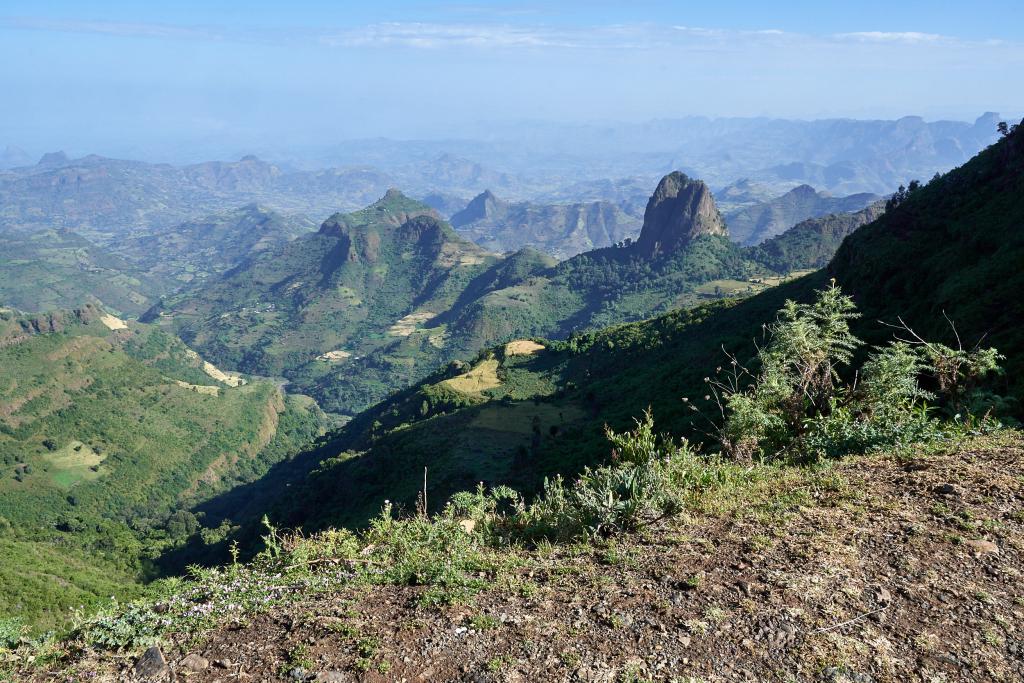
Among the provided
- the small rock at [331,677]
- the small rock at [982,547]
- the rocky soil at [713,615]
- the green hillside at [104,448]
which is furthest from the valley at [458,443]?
the small rock at [982,547]

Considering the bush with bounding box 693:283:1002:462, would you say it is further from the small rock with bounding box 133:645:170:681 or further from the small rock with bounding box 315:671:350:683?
the small rock with bounding box 133:645:170:681

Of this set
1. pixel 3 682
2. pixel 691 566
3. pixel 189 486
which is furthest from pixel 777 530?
pixel 189 486

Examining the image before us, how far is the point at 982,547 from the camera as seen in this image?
762 centimetres

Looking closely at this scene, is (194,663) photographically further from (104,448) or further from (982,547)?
Result: (104,448)

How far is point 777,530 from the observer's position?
8.30 metres

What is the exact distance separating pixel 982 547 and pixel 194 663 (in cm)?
957

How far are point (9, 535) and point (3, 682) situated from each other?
95155 mm

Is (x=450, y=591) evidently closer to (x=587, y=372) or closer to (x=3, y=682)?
(x=3, y=682)

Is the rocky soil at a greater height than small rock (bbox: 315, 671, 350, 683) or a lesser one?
greater

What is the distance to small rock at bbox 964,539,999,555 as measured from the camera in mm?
7535

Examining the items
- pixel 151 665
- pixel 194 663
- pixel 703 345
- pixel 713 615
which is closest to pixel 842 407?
pixel 713 615

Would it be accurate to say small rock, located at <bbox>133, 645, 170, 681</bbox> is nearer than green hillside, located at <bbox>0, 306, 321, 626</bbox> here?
Yes

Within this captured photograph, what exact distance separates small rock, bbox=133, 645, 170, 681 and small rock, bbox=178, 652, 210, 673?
15cm

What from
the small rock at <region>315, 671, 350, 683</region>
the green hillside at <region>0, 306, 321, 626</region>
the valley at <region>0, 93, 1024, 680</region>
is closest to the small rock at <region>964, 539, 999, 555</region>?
the valley at <region>0, 93, 1024, 680</region>
